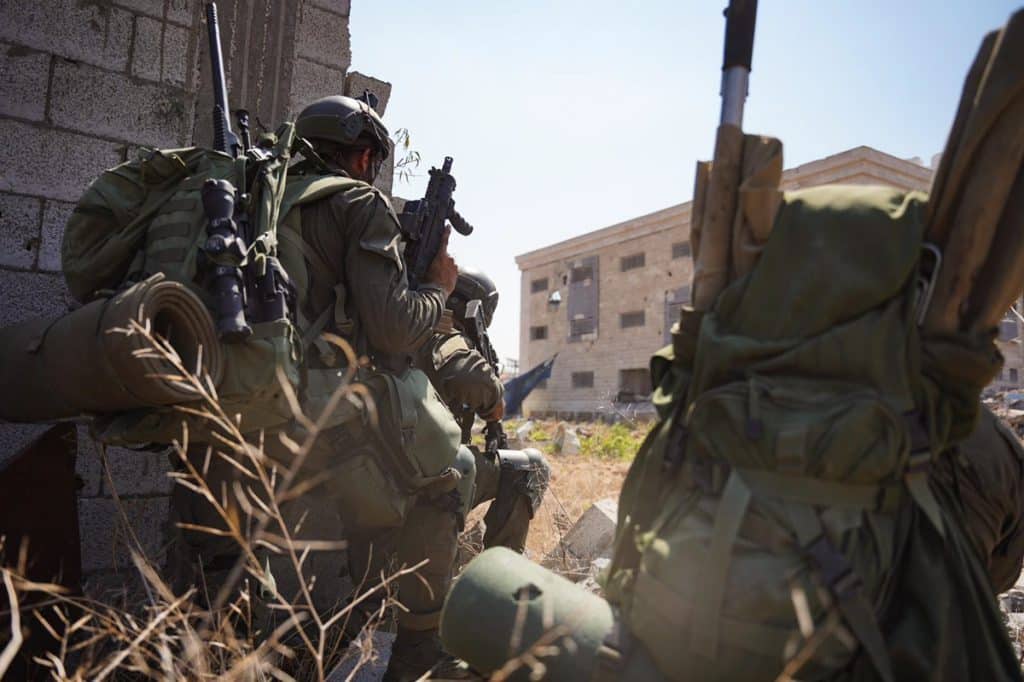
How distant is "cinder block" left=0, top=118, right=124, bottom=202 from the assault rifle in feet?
5.42

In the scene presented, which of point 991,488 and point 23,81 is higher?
point 23,81

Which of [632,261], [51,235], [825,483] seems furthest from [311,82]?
[632,261]

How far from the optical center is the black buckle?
3.41ft

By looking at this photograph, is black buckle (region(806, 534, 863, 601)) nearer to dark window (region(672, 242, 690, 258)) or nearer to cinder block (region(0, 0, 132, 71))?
cinder block (region(0, 0, 132, 71))

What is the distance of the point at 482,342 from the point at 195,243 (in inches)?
68.1

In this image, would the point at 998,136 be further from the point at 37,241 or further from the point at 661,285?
the point at 661,285

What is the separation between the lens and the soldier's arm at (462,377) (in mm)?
3225

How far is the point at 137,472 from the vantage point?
289cm

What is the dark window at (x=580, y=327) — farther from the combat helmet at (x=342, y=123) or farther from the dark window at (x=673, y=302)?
the combat helmet at (x=342, y=123)

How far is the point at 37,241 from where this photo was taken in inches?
108

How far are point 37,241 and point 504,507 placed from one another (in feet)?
7.01

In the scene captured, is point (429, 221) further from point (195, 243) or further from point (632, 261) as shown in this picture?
point (632, 261)

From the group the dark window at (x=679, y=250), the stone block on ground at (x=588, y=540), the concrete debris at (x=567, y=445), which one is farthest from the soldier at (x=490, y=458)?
the dark window at (x=679, y=250)

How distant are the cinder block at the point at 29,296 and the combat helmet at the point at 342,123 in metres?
1.11
